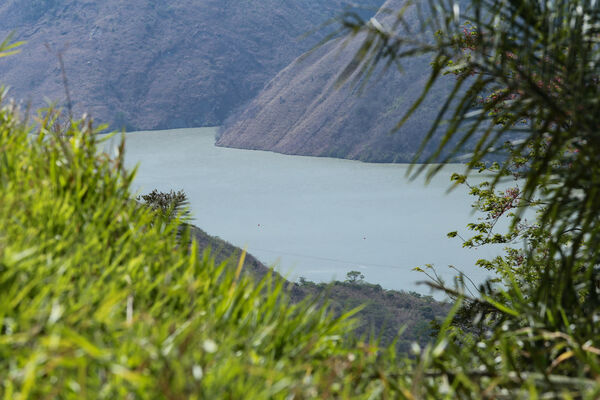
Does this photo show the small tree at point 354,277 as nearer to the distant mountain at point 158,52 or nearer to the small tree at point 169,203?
the small tree at point 169,203

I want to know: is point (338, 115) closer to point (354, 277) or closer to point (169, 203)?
point (354, 277)

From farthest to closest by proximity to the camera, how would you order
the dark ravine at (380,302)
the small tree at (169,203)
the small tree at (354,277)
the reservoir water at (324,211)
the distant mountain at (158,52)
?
the distant mountain at (158,52) → the reservoir water at (324,211) → the small tree at (354,277) → the dark ravine at (380,302) → the small tree at (169,203)

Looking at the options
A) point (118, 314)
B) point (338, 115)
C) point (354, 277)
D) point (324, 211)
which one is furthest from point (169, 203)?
point (338, 115)

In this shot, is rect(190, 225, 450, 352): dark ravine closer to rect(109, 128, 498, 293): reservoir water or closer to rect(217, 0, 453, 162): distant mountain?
rect(109, 128, 498, 293): reservoir water

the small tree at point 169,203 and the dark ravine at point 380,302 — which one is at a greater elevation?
the small tree at point 169,203

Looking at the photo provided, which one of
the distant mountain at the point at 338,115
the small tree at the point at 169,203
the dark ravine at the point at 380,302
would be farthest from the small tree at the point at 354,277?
the distant mountain at the point at 338,115

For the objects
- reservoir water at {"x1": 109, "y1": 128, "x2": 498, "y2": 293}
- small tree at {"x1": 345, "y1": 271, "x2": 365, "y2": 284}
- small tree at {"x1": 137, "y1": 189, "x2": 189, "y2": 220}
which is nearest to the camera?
small tree at {"x1": 137, "y1": 189, "x2": 189, "y2": 220}

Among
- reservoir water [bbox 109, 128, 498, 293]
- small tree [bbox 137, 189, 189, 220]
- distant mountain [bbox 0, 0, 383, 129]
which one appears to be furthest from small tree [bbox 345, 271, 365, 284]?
distant mountain [bbox 0, 0, 383, 129]

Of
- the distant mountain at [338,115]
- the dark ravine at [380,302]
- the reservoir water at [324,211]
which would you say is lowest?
the dark ravine at [380,302]
